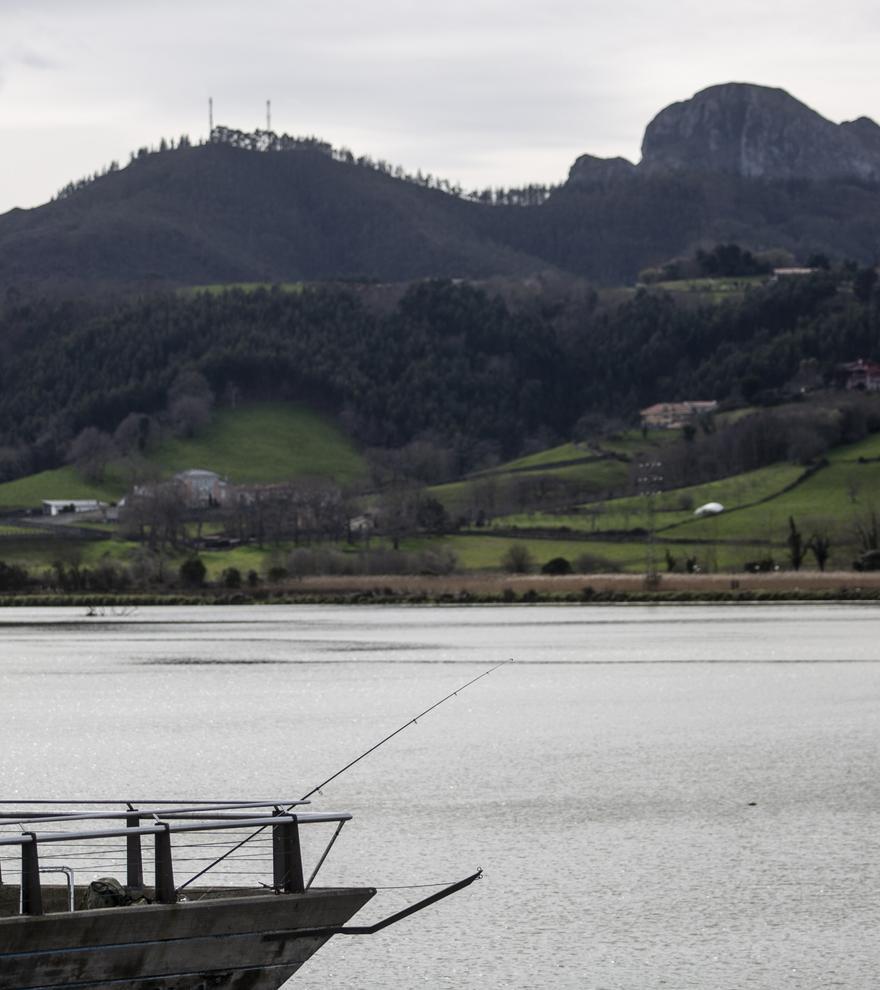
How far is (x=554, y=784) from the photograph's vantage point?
162 ft

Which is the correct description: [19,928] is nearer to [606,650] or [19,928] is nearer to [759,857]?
[759,857]

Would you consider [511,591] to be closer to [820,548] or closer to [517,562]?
[517,562]

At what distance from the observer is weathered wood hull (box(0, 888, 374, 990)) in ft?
72.5

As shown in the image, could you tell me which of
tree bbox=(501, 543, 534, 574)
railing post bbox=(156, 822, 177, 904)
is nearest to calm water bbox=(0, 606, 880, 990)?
railing post bbox=(156, 822, 177, 904)

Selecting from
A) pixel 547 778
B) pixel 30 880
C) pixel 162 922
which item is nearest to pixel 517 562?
pixel 547 778

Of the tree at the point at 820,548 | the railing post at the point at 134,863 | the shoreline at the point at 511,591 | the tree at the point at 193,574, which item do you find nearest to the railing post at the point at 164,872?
the railing post at the point at 134,863

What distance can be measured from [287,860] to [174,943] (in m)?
1.82

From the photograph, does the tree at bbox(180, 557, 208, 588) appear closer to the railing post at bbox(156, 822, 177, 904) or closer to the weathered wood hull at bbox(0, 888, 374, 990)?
the weathered wood hull at bbox(0, 888, 374, 990)

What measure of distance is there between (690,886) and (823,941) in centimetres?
486

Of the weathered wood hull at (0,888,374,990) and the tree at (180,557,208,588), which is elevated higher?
the weathered wood hull at (0,888,374,990)

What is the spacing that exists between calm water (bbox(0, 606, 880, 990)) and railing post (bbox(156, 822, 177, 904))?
253 inches

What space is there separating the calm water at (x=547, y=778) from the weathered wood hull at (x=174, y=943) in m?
5.05

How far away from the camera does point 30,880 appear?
2197 centimetres

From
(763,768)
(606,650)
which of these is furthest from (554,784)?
(606,650)
